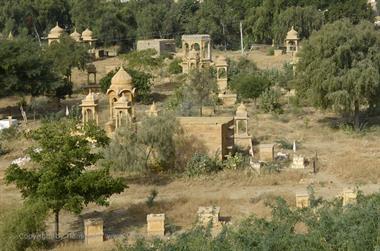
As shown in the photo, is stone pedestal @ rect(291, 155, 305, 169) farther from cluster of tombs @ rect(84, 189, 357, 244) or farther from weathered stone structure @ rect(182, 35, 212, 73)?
weathered stone structure @ rect(182, 35, 212, 73)

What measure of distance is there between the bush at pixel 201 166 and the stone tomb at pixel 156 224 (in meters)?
5.53

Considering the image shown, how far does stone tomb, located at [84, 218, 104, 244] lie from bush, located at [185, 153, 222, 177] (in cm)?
632

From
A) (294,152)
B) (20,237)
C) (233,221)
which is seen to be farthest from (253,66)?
(20,237)

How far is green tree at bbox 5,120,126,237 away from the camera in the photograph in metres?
15.3

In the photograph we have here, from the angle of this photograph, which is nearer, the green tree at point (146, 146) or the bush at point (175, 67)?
the green tree at point (146, 146)

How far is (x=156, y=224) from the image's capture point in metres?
15.9

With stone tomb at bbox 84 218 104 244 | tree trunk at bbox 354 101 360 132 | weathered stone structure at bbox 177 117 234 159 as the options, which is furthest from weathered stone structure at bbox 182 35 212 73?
stone tomb at bbox 84 218 104 244

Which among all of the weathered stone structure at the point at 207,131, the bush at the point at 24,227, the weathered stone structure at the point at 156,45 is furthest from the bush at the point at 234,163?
the weathered stone structure at the point at 156,45

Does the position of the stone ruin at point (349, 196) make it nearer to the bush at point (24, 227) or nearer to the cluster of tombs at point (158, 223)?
the cluster of tombs at point (158, 223)

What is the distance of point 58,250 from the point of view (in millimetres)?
14648

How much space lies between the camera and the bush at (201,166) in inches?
841

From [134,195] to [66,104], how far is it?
18.2 metres

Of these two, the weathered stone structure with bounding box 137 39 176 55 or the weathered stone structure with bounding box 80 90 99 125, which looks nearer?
the weathered stone structure with bounding box 80 90 99 125

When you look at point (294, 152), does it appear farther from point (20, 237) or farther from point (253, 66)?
point (253, 66)
